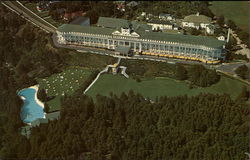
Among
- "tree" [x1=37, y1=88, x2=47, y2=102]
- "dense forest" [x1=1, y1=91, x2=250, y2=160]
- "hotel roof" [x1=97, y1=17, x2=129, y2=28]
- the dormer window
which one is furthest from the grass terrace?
"dense forest" [x1=1, y1=91, x2=250, y2=160]

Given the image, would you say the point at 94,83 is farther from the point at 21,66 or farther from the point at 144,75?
the point at 21,66

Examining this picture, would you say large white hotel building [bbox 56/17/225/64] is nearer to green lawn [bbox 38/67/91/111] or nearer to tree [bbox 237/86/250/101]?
green lawn [bbox 38/67/91/111]

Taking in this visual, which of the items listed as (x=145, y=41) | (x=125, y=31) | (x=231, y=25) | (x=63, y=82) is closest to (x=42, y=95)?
(x=63, y=82)

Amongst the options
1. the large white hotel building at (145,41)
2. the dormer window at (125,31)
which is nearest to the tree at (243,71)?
the large white hotel building at (145,41)

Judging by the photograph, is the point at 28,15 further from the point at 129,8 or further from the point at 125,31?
the point at 125,31

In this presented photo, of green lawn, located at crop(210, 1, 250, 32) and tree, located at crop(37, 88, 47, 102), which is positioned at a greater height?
green lawn, located at crop(210, 1, 250, 32)
